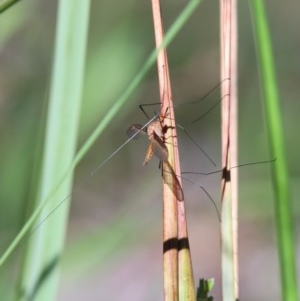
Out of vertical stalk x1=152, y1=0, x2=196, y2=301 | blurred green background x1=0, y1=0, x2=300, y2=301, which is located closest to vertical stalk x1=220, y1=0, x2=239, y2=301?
vertical stalk x1=152, y1=0, x2=196, y2=301

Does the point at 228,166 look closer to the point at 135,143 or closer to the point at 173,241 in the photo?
the point at 173,241

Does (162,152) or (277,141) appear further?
(162,152)

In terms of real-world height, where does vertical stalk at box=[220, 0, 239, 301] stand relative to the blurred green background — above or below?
below

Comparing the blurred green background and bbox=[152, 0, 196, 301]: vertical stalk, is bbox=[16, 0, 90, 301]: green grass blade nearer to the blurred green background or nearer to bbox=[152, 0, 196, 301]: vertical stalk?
bbox=[152, 0, 196, 301]: vertical stalk

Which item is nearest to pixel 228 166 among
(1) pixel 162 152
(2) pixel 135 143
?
(1) pixel 162 152

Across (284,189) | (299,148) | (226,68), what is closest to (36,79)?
A: (299,148)

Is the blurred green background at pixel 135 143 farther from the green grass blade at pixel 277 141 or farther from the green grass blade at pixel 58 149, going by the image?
the green grass blade at pixel 277 141

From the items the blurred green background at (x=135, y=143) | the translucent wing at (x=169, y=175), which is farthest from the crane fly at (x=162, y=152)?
the blurred green background at (x=135, y=143)
